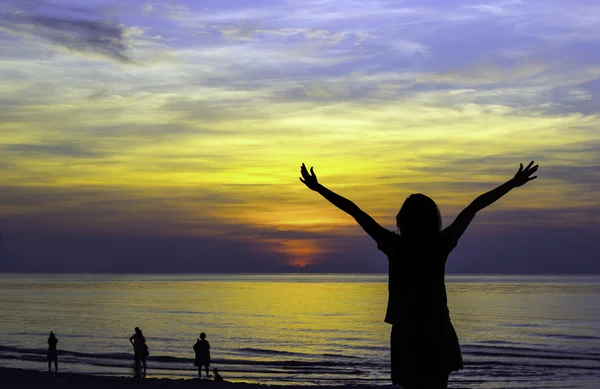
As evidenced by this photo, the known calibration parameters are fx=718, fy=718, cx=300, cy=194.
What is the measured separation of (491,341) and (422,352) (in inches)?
1944

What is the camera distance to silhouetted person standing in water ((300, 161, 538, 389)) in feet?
12.0

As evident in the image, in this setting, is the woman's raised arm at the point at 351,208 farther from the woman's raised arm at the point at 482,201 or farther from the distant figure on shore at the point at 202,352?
the distant figure on shore at the point at 202,352

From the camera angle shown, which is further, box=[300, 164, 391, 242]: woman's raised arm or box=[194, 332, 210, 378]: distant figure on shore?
box=[194, 332, 210, 378]: distant figure on shore

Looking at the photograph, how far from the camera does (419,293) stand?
3.67m

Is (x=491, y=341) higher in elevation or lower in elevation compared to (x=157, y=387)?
lower

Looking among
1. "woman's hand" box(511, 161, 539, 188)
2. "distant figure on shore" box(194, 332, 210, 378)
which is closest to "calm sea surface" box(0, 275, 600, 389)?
"distant figure on shore" box(194, 332, 210, 378)

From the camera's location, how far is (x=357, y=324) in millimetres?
65312

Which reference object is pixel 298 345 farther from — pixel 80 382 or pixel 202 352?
pixel 80 382

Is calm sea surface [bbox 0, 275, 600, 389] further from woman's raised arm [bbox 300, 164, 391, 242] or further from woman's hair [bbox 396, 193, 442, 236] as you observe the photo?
woman's hair [bbox 396, 193, 442, 236]

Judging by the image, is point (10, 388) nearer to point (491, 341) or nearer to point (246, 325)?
point (491, 341)

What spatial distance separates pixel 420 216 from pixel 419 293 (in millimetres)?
394

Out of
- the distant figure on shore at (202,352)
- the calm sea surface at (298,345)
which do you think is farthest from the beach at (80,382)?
→ the calm sea surface at (298,345)

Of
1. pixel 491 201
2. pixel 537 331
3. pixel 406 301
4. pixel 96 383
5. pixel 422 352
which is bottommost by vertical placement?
pixel 537 331

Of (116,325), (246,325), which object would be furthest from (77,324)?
(246,325)
